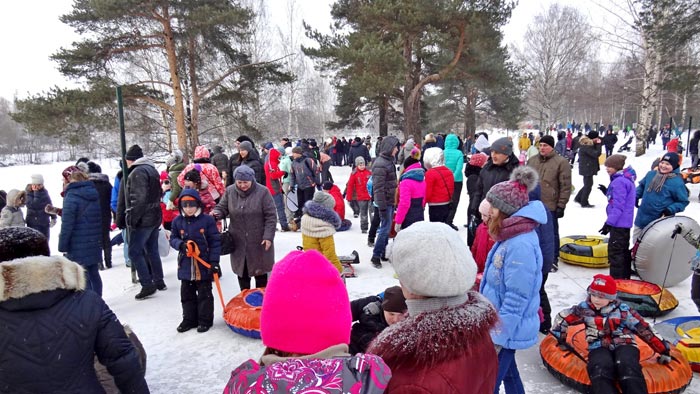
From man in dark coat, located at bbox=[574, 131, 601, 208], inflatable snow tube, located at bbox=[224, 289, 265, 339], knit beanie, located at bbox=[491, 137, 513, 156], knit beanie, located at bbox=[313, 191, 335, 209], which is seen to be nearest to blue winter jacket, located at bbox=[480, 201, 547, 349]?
inflatable snow tube, located at bbox=[224, 289, 265, 339]

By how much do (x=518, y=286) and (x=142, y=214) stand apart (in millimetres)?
4346

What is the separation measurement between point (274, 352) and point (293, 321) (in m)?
0.14

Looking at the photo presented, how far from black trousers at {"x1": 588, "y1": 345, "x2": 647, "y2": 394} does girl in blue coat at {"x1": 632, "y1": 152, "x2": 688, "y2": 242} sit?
3118 mm

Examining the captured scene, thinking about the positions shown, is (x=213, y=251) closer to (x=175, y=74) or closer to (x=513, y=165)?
(x=513, y=165)

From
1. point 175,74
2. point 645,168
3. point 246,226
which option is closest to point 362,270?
point 246,226

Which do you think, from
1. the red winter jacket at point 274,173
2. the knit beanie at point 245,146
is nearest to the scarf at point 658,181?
the knit beanie at point 245,146

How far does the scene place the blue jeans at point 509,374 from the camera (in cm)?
264

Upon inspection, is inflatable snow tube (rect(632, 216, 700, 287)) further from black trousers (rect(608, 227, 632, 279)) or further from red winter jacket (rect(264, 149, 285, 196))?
red winter jacket (rect(264, 149, 285, 196))

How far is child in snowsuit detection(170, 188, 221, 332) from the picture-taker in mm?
4188

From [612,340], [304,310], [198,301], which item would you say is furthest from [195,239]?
[612,340]

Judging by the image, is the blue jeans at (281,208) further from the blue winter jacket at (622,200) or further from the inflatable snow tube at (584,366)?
the inflatable snow tube at (584,366)

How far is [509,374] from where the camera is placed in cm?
280

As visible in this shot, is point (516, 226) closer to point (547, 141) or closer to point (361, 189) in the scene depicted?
point (547, 141)

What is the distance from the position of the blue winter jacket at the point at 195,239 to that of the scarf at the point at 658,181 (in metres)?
5.39
